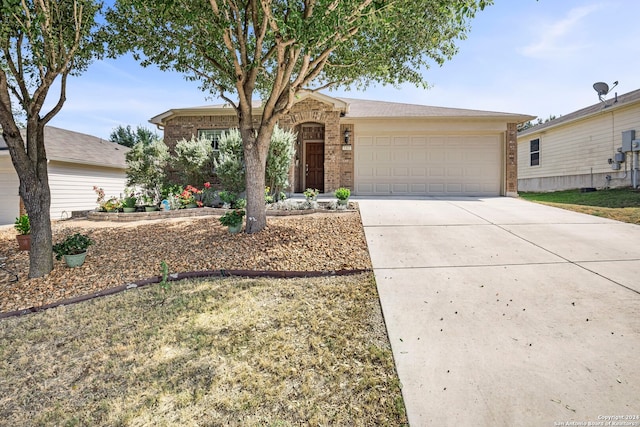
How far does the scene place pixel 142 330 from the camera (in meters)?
3.22

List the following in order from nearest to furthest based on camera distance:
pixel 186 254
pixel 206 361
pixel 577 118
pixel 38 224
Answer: pixel 206 361 → pixel 38 224 → pixel 186 254 → pixel 577 118

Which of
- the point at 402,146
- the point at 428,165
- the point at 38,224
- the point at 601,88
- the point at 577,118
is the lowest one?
the point at 38,224

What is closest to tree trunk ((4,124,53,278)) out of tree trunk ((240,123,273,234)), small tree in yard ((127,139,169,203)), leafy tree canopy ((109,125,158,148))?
tree trunk ((240,123,273,234))

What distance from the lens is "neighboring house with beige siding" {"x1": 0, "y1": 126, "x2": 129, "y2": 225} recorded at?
1223 centimetres

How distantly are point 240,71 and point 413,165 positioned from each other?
320 inches

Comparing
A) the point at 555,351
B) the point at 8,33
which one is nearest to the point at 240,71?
the point at 8,33

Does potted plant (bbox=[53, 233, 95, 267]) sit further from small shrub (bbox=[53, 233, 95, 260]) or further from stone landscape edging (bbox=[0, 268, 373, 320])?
stone landscape edging (bbox=[0, 268, 373, 320])

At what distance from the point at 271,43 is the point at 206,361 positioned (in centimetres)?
665

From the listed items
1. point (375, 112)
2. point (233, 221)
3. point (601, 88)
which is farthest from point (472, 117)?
point (233, 221)

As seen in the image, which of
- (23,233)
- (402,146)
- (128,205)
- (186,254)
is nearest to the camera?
(186,254)

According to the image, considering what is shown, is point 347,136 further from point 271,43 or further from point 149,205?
point 149,205

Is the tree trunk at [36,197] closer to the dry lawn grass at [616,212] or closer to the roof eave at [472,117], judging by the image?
→ the roof eave at [472,117]

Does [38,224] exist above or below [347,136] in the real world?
below

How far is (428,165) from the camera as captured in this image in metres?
12.3
